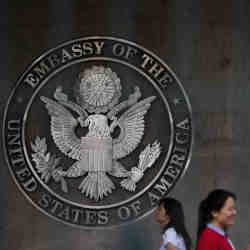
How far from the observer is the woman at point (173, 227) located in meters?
5.75

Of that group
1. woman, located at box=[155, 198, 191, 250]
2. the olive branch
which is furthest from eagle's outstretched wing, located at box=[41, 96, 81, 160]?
woman, located at box=[155, 198, 191, 250]

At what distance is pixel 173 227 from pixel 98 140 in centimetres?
273

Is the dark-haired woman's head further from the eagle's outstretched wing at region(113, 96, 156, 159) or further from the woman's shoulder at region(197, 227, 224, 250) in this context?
the eagle's outstretched wing at region(113, 96, 156, 159)

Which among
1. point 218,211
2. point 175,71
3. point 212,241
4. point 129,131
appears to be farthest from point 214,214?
point 175,71

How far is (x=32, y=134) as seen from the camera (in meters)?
8.52

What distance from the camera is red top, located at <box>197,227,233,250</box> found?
5.07 metres

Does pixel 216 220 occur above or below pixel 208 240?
above

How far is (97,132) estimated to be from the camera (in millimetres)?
8461

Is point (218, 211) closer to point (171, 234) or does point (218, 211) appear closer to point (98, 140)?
point (171, 234)

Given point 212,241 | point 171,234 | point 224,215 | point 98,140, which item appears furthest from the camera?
point 98,140

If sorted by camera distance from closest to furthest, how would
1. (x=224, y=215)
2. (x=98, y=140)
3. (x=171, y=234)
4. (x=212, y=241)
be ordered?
(x=212, y=241) < (x=224, y=215) < (x=171, y=234) < (x=98, y=140)

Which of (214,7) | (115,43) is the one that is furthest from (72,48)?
(214,7)

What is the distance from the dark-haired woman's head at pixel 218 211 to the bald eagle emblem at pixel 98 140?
3.18m

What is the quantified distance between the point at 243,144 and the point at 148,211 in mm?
1240
